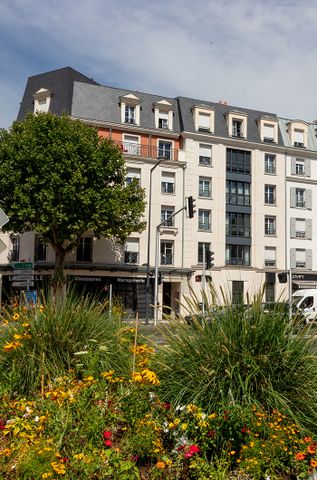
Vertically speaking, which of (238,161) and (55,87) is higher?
(55,87)

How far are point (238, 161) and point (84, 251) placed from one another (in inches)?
578

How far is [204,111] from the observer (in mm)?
40781

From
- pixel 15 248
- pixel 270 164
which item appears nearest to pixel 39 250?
pixel 15 248

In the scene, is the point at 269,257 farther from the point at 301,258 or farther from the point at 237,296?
the point at 237,296

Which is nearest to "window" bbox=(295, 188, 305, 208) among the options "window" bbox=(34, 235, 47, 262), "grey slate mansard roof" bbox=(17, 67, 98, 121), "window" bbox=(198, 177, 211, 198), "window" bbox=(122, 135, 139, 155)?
"window" bbox=(198, 177, 211, 198)

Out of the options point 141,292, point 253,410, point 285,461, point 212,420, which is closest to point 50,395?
point 212,420

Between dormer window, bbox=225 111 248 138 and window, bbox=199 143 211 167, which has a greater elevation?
dormer window, bbox=225 111 248 138

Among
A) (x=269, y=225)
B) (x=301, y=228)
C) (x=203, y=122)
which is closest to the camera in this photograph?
(x=203, y=122)

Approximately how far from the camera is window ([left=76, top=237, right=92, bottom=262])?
119ft

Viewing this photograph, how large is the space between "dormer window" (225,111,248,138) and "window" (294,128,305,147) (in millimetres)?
4854

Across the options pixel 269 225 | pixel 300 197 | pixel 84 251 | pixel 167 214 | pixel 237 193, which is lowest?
pixel 84 251

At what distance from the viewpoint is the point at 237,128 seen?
42.6 m

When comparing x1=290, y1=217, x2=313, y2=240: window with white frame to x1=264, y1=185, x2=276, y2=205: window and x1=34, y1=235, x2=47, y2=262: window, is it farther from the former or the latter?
x1=34, y1=235, x2=47, y2=262: window

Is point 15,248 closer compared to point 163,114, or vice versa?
point 15,248
